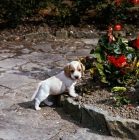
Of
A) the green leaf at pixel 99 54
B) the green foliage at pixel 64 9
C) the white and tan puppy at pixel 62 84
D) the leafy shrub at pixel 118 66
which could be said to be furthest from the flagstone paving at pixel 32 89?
the green leaf at pixel 99 54

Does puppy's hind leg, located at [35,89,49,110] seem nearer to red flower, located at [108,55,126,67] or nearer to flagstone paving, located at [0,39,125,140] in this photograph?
flagstone paving, located at [0,39,125,140]

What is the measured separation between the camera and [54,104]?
5.26 m

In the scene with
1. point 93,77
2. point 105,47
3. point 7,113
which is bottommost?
point 7,113

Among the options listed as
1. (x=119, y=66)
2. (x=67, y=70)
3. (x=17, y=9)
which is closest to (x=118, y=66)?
(x=119, y=66)

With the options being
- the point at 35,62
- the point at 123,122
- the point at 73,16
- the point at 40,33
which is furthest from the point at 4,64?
the point at 123,122

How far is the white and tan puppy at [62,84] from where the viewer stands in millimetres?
4926

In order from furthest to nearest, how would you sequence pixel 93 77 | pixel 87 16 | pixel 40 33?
1. pixel 87 16
2. pixel 40 33
3. pixel 93 77

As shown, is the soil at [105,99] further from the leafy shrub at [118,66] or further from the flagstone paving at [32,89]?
the flagstone paving at [32,89]

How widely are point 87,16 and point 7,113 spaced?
523cm

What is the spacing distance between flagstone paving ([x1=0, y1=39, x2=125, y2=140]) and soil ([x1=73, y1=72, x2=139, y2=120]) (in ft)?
0.94

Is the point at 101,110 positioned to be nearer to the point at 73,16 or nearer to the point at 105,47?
the point at 105,47

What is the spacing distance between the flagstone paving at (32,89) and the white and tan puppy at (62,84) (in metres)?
0.21

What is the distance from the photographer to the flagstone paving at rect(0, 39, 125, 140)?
4434 mm

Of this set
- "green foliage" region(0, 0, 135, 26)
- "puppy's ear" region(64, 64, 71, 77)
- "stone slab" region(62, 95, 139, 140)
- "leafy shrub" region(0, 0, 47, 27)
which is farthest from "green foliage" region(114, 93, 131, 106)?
"leafy shrub" region(0, 0, 47, 27)
